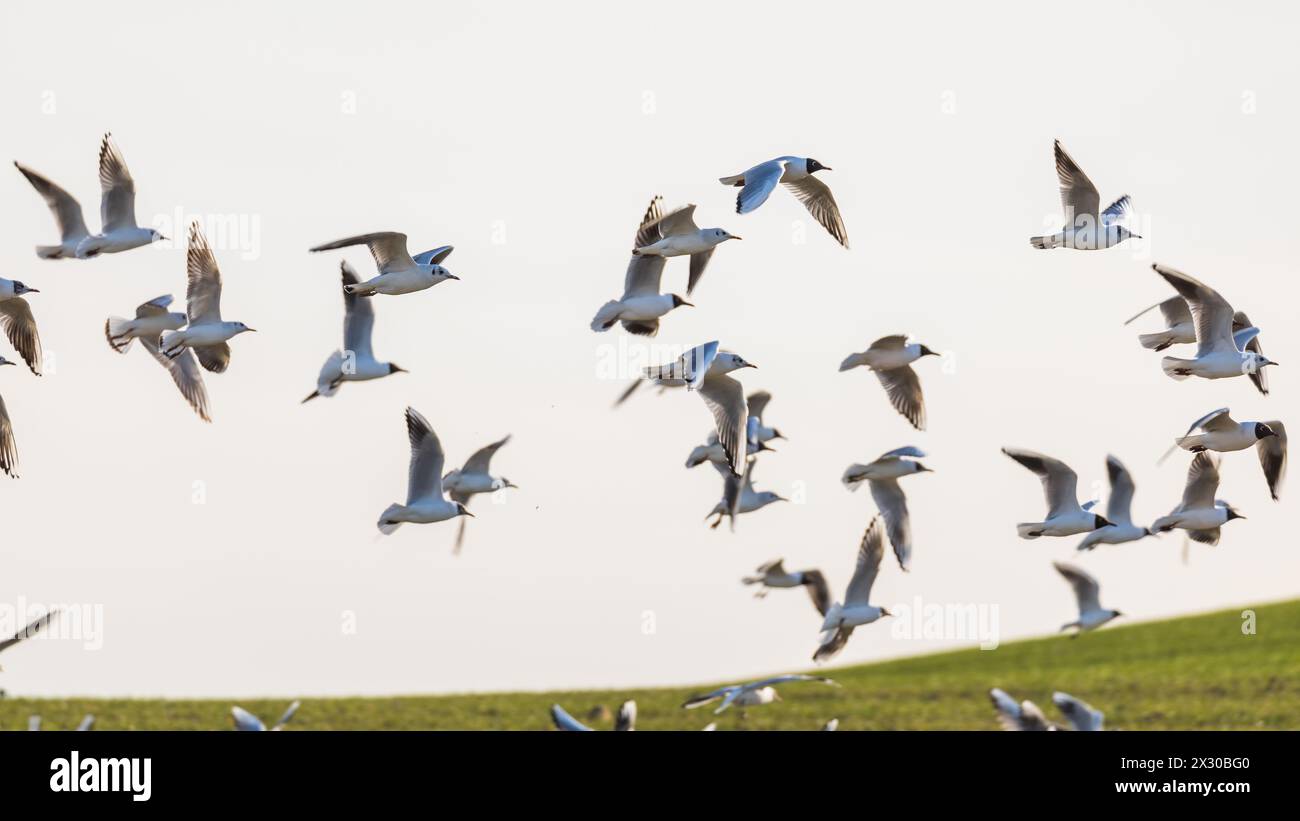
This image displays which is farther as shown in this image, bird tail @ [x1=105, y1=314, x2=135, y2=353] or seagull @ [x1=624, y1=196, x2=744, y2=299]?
bird tail @ [x1=105, y1=314, x2=135, y2=353]

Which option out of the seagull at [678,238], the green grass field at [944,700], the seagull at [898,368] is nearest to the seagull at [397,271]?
the seagull at [678,238]

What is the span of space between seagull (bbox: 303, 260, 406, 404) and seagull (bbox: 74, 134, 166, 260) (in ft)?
6.67

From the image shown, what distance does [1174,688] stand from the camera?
38.2 meters

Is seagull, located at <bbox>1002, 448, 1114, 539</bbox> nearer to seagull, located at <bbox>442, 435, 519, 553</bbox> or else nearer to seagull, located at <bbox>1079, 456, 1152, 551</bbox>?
seagull, located at <bbox>1079, 456, 1152, 551</bbox>

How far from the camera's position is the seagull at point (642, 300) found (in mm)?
18875

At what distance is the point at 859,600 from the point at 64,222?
8.82 metres

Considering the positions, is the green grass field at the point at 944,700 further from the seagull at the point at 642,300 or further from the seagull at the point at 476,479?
the seagull at the point at 642,300

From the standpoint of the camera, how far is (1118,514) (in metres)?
20.2

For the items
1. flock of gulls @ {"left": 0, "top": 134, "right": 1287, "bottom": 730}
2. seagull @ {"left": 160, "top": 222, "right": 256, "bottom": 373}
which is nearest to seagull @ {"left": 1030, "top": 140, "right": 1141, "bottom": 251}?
flock of gulls @ {"left": 0, "top": 134, "right": 1287, "bottom": 730}

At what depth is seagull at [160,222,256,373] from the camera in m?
19.0

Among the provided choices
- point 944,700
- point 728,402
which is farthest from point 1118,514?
point 944,700

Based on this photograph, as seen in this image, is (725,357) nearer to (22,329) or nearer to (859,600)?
(859,600)

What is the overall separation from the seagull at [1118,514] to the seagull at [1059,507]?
220mm
